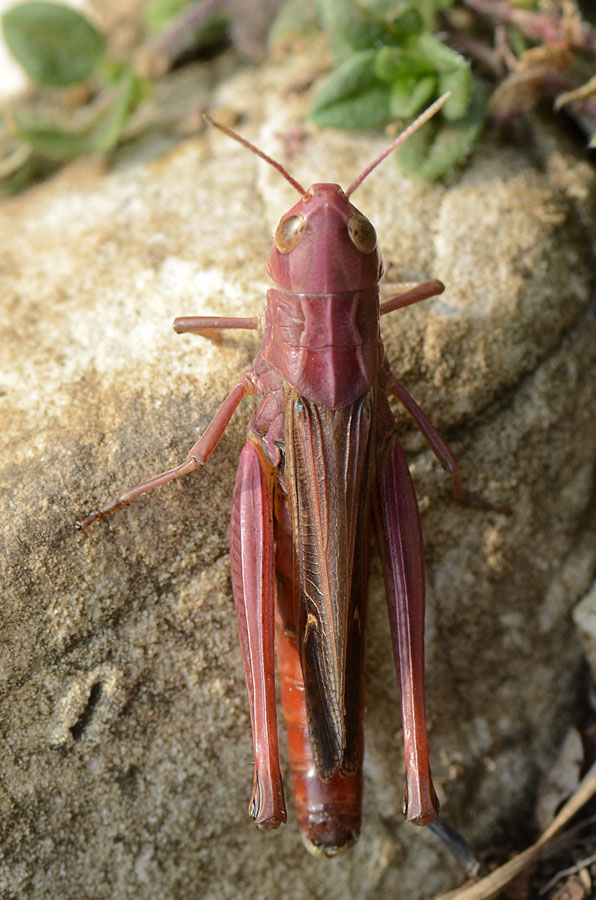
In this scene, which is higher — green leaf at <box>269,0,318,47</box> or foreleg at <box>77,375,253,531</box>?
green leaf at <box>269,0,318,47</box>

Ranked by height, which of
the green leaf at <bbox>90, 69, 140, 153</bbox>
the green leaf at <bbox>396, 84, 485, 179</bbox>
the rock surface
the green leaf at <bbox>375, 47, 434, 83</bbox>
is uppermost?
the green leaf at <bbox>375, 47, 434, 83</bbox>

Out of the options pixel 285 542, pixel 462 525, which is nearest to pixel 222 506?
pixel 285 542

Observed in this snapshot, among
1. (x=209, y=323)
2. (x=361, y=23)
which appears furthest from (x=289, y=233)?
(x=361, y=23)

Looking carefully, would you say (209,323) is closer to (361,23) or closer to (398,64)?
(398,64)

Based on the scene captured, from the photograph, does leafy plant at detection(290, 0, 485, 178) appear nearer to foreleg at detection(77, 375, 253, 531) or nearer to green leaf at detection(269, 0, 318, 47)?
green leaf at detection(269, 0, 318, 47)

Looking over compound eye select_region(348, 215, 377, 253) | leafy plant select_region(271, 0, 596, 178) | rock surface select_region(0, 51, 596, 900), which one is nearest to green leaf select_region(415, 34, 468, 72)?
leafy plant select_region(271, 0, 596, 178)

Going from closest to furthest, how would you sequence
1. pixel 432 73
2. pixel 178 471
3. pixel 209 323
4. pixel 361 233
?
pixel 361 233, pixel 178 471, pixel 209 323, pixel 432 73

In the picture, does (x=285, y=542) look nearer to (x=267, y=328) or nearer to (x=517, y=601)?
(x=267, y=328)
